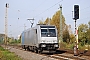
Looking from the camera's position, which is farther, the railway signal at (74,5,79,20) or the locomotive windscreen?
the locomotive windscreen

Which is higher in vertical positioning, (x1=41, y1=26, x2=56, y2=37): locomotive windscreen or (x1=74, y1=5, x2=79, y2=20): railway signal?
(x1=74, y1=5, x2=79, y2=20): railway signal

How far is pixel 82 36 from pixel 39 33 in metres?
44.2

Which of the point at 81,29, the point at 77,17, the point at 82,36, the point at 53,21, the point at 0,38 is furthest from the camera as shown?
the point at 0,38

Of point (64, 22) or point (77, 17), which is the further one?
point (64, 22)

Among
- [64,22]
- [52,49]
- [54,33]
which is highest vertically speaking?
[64,22]

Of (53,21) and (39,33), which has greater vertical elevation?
(53,21)

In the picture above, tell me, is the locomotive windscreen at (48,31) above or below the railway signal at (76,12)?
below

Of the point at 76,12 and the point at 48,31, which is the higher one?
the point at 76,12

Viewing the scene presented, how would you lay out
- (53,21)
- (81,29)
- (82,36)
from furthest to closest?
(81,29), (82,36), (53,21)

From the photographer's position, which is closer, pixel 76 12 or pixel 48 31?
pixel 76 12

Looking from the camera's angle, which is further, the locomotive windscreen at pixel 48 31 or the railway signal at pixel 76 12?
the locomotive windscreen at pixel 48 31

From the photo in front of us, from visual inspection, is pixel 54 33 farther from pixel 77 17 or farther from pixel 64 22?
pixel 64 22

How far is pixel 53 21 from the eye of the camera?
5856 cm

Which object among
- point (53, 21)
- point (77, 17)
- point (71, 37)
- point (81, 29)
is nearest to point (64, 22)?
point (53, 21)
